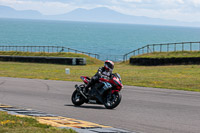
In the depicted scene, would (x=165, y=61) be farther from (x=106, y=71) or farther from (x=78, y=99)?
(x=106, y=71)

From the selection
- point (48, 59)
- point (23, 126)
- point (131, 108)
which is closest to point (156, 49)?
point (48, 59)

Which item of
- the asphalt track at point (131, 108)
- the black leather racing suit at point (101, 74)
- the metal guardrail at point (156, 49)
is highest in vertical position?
the metal guardrail at point (156, 49)

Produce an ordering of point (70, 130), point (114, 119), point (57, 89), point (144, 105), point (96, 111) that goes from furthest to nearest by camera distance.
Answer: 1. point (57, 89)
2. point (144, 105)
3. point (96, 111)
4. point (114, 119)
5. point (70, 130)

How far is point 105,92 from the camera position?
1122 cm

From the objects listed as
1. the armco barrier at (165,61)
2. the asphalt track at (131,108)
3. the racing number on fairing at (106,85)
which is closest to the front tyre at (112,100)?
the asphalt track at (131,108)

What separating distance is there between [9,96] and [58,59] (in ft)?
87.7

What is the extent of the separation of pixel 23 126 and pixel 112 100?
397cm

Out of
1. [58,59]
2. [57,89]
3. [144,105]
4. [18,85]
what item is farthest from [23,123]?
[58,59]

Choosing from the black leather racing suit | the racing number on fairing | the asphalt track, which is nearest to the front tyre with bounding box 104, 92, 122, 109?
the asphalt track

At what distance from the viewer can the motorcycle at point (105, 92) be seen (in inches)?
426

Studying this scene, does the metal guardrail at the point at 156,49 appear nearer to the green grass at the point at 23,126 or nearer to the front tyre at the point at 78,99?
the front tyre at the point at 78,99

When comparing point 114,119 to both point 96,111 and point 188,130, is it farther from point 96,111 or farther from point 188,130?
point 188,130

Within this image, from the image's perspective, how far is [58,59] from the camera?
41.8 metres

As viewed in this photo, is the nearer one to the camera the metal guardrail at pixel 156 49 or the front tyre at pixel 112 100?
the front tyre at pixel 112 100
